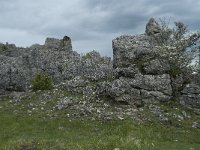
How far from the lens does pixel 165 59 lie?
5300cm

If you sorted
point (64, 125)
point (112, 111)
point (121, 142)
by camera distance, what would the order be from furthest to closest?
point (112, 111) < point (64, 125) < point (121, 142)

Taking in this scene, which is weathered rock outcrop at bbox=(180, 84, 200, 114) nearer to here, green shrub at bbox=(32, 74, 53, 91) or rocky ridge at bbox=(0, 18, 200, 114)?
rocky ridge at bbox=(0, 18, 200, 114)

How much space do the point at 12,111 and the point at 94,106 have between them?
837cm

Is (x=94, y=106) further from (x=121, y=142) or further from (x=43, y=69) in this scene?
(x=43, y=69)

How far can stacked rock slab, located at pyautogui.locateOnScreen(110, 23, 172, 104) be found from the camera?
4784 cm

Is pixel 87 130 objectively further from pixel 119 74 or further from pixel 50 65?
pixel 50 65

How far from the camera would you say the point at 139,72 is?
50.8 meters

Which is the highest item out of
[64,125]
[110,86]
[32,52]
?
[32,52]

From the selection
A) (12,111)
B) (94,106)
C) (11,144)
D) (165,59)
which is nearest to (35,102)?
(12,111)

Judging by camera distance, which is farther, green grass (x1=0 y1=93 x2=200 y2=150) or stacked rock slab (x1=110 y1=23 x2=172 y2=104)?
stacked rock slab (x1=110 y1=23 x2=172 y2=104)

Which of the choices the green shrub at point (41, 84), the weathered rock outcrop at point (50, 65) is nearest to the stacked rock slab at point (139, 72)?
the weathered rock outcrop at point (50, 65)

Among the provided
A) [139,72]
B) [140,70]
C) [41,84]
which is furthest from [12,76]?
[139,72]

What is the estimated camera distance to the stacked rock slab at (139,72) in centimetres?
4784

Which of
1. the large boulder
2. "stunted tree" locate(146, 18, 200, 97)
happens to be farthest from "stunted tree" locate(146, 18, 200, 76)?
the large boulder
